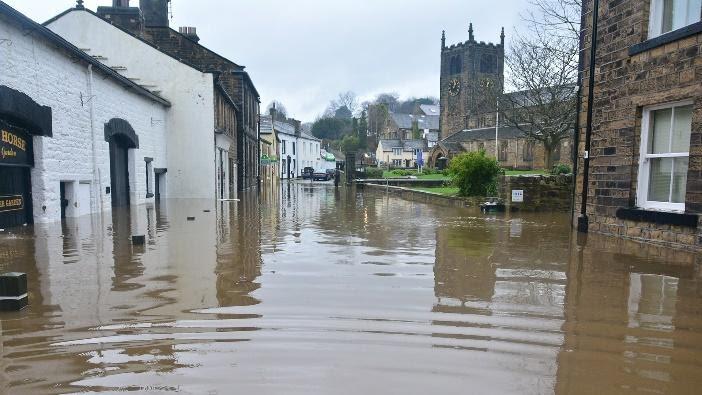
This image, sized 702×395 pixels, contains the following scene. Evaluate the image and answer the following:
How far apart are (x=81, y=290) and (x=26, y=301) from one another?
0.70 meters

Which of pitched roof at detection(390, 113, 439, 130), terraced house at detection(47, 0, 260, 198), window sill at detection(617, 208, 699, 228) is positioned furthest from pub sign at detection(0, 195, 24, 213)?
pitched roof at detection(390, 113, 439, 130)

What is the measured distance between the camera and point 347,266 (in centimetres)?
717

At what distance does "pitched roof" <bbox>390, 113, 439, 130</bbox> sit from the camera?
111 m

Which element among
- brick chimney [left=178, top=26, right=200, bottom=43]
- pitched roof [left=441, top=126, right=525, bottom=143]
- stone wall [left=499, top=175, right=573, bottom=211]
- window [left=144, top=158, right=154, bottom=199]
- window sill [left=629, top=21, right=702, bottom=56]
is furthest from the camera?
pitched roof [left=441, top=126, right=525, bottom=143]

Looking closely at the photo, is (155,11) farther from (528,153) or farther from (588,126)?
(528,153)

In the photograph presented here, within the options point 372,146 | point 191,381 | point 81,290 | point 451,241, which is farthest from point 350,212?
point 372,146

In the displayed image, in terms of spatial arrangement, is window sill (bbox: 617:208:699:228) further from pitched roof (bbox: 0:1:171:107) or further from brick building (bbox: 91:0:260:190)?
brick building (bbox: 91:0:260:190)

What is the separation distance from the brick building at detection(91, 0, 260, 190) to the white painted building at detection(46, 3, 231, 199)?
1768mm

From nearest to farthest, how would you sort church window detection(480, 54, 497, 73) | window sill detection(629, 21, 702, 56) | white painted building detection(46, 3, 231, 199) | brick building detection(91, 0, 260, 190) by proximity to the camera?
window sill detection(629, 21, 702, 56)
white painted building detection(46, 3, 231, 199)
brick building detection(91, 0, 260, 190)
church window detection(480, 54, 497, 73)

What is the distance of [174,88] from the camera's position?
22656 mm

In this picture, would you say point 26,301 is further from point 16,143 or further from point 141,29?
point 141,29

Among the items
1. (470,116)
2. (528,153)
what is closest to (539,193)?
(528,153)

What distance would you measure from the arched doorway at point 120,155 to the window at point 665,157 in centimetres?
1526


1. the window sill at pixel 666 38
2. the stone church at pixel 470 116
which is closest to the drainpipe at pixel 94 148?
the window sill at pixel 666 38
